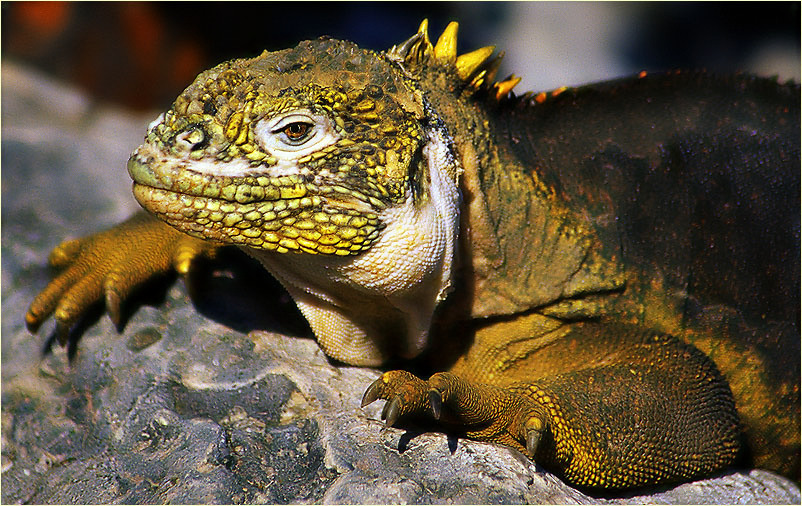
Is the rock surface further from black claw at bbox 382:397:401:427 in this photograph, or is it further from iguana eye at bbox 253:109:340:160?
iguana eye at bbox 253:109:340:160

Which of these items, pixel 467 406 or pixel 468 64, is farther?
pixel 468 64

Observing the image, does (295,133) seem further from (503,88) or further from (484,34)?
(484,34)

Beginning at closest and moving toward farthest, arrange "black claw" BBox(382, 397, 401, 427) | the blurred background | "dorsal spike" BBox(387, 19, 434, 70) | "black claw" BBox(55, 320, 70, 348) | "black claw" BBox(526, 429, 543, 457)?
"black claw" BBox(382, 397, 401, 427) < "black claw" BBox(526, 429, 543, 457) < "dorsal spike" BBox(387, 19, 434, 70) < "black claw" BBox(55, 320, 70, 348) < the blurred background

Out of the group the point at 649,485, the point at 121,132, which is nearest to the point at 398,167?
the point at 649,485

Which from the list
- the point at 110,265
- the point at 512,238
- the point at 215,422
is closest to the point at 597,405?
the point at 512,238

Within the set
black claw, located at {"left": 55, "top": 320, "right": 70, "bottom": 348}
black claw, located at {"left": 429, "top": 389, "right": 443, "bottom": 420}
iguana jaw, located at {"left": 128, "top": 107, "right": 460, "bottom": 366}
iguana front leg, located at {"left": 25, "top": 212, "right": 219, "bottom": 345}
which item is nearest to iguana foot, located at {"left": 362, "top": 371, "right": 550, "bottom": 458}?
black claw, located at {"left": 429, "top": 389, "right": 443, "bottom": 420}

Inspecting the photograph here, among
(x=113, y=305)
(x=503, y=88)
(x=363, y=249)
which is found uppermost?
(x=503, y=88)

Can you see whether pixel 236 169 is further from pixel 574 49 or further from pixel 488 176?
pixel 574 49
